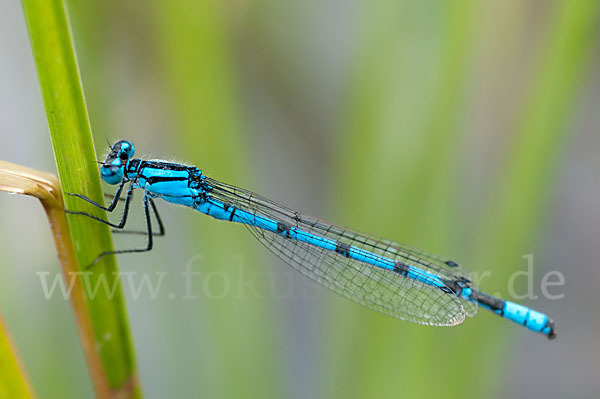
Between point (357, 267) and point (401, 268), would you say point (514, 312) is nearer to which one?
point (401, 268)

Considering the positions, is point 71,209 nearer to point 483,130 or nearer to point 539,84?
point 539,84

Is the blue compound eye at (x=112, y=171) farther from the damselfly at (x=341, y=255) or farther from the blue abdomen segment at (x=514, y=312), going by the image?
the blue abdomen segment at (x=514, y=312)

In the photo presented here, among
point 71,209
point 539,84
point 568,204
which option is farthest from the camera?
point 568,204

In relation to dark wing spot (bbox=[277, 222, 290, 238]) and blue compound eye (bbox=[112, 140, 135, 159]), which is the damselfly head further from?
dark wing spot (bbox=[277, 222, 290, 238])

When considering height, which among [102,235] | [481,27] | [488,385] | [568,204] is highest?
[568,204]

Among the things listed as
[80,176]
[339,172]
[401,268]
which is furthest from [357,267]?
[80,176]

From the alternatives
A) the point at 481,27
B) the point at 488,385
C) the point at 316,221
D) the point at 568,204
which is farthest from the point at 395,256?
the point at 568,204

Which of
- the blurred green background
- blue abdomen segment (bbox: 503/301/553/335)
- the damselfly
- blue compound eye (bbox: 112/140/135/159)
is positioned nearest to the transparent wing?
the damselfly
